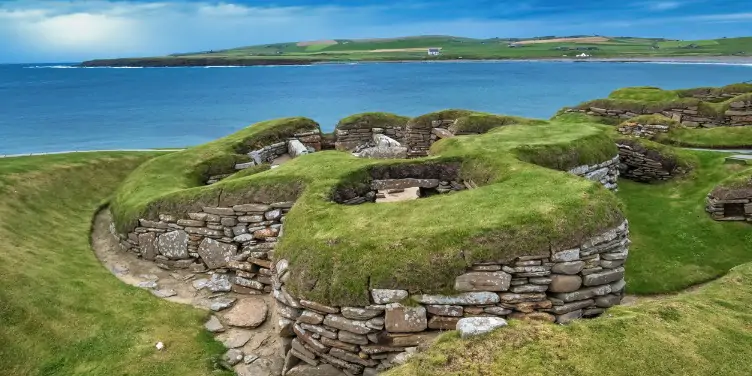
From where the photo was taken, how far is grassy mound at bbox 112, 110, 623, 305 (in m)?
8.27

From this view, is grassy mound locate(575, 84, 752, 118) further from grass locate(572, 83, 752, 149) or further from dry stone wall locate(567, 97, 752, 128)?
dry stone wall locate(567, 97, 752, 128)

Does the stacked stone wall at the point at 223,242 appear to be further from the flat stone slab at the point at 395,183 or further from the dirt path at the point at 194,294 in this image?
the flat stone slab at the point at 395,183

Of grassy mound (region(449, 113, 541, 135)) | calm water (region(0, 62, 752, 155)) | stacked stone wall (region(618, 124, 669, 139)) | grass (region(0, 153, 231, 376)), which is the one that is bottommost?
calm water (region(0, 62, 752, 155))

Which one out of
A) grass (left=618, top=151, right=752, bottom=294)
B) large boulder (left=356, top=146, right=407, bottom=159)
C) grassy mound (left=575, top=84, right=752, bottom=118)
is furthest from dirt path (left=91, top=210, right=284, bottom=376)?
grassy mound (left=575, top=84, right=752, bottom=118)

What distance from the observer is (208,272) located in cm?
1354

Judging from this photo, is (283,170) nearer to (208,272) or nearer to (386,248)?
(208,272)

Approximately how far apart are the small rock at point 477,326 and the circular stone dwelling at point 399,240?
1.06 meters

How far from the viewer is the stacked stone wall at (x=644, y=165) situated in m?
18.1

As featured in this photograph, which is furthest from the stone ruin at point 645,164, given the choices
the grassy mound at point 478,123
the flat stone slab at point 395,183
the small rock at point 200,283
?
the small rock at point 200,283

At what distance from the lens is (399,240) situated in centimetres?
877

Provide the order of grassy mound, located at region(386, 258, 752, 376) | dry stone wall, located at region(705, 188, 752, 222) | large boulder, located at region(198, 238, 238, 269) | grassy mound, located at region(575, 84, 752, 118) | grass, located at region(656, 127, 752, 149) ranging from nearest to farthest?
grassy mound, located at region(386, 258, 752, 376) → large boulder, located at region(198, 238, 238, 269) → dry stone wall, located at region(705, 188, 752, 222) → grass, located at region(656, 127, 752, 149) → grassy mound, located at region(575, 84, 752, 118)

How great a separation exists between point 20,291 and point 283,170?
7.04m

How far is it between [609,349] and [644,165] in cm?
1462

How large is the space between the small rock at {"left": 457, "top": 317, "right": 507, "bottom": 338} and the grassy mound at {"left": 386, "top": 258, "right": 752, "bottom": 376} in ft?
0.33
